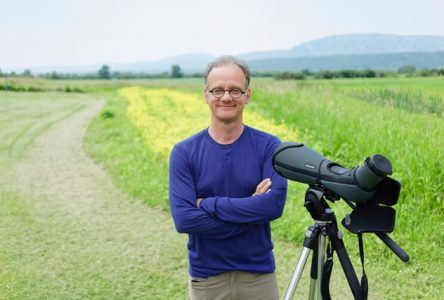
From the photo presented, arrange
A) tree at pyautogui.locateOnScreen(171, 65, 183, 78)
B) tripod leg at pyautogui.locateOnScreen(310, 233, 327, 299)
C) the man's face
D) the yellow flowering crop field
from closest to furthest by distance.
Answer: tripod leg at pyautogui.locateOnScreen(310, 233, 327, 299) < the man's face < the yellow flowering crop field < tree at pyautogui.locateOnScreen(171, 65, 183, 78)

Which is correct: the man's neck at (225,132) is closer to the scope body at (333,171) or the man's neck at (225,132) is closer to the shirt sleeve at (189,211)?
the shirt sleeve at (189,211)

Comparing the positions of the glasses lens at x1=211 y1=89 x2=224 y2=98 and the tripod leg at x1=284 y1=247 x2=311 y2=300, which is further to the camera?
the glasses lens at x1=211 y1=89 x2=224 y2=98

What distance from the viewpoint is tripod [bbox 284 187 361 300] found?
6.98 ft

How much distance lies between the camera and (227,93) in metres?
2.50

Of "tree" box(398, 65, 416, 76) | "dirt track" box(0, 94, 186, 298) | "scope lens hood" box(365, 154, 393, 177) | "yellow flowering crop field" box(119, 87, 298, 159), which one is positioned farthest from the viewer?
"tree" box(398, 65, 416, 76)

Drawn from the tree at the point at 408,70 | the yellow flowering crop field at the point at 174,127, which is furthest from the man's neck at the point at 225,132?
the tree at the point at 408,70

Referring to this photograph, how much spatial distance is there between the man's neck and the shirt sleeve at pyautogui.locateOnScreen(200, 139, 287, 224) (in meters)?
0.15

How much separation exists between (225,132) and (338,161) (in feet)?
19.0

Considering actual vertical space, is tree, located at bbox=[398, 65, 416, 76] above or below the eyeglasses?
below

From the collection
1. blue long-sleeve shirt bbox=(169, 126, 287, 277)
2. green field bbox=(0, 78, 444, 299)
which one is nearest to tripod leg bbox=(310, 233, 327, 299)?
blue long-sleeve shirt bbox=(169, 126, 287, 277)

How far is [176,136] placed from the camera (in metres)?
10.6

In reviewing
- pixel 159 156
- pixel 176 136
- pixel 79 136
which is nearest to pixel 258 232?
pixel 159 156

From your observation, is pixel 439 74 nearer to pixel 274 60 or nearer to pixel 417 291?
pixel 417 291

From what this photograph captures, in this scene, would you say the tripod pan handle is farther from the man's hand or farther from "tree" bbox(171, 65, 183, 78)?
"tree" bbox(171, 65, 183, 78)
